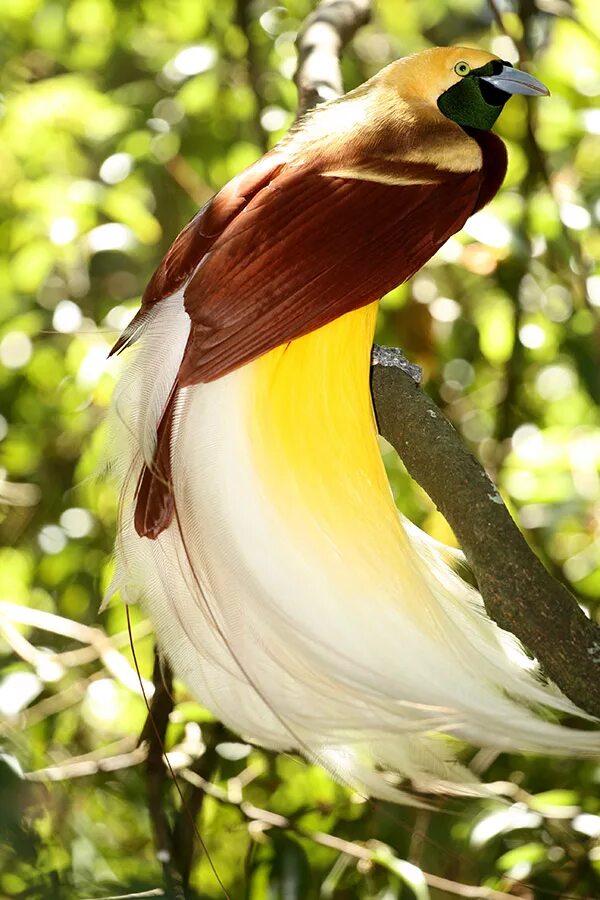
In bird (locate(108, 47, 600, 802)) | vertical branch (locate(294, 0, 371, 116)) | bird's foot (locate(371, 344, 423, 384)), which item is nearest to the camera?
bird (locate(108, 47, 600, 802))

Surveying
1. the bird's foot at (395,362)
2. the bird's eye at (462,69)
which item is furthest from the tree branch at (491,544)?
the bird's eye at (462,69)

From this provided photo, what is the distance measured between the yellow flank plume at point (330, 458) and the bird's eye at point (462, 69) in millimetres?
186

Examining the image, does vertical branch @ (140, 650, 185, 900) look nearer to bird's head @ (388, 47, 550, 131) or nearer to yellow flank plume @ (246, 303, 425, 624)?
A: yellow flank plume @ (246, 303, 425, 624)

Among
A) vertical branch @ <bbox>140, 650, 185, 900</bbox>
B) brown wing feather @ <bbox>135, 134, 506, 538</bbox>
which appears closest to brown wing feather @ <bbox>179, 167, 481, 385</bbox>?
brown wing feather @ <bbox>135, 134, 506, 538</bbox>

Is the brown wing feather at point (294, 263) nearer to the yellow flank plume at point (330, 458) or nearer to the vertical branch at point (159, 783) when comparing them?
the yellow flank plume at point (330, 458)

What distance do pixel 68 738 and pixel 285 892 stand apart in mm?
448

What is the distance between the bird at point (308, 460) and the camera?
72 cm

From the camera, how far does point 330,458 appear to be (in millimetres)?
814

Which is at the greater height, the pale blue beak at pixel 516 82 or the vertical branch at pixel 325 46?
the pale blue beak at pixel 516 82

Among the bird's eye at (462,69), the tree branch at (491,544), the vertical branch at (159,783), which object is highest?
the bird's eye at (462,69)

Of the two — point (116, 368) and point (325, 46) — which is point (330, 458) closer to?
point (116, 368)

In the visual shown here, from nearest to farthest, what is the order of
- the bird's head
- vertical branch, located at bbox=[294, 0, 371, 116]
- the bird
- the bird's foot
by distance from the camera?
the bird, the bird's head, the bird's foot, vertical branch, located at bbox=[294, 0, 371, 116]

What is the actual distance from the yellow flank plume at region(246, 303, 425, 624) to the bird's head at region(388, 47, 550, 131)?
0.16 meters

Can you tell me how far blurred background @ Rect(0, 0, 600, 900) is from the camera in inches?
40.7
